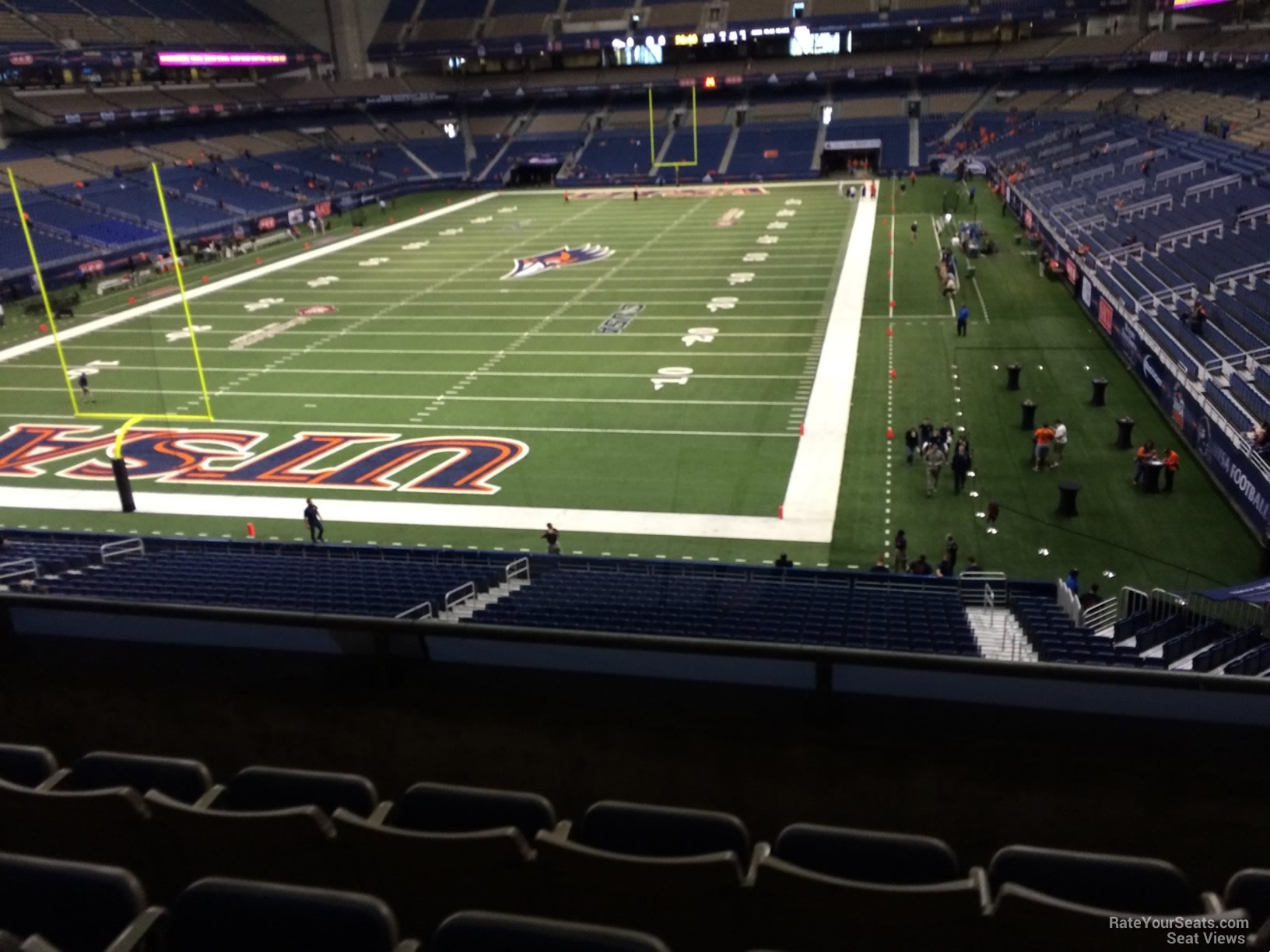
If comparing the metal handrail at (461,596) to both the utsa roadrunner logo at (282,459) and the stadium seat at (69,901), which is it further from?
the stadium seat at (69,901)

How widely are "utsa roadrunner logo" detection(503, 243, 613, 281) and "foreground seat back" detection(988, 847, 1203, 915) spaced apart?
3162 cm

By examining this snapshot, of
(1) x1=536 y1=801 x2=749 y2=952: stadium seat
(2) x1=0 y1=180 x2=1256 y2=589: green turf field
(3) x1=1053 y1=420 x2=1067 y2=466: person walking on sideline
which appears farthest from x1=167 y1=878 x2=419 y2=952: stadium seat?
(3) x1=1053 y1=420 x2=1067 y2=466: person walking on sideline

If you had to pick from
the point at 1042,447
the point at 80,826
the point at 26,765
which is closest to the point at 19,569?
the point at 26,765

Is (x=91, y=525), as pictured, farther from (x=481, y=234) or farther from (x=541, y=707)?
(x=481, y=234)

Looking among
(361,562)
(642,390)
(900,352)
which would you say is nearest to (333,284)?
(642,390)

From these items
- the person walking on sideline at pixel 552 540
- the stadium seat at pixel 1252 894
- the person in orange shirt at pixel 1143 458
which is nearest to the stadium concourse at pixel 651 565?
the stadium seat at pixel 1252 894

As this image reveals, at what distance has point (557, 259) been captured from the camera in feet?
116

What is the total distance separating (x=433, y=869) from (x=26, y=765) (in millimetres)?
1687

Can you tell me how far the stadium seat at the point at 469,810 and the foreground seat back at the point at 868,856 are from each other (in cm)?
75

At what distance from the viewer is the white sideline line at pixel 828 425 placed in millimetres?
15742

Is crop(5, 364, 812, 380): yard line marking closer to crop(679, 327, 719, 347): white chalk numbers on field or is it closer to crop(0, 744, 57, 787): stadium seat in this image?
crop(679, 327, 719, 347): white chalk numbers on field

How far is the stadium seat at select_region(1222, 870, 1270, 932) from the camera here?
2.58 m

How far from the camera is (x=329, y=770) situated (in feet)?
12.6

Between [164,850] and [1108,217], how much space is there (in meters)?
32.5
